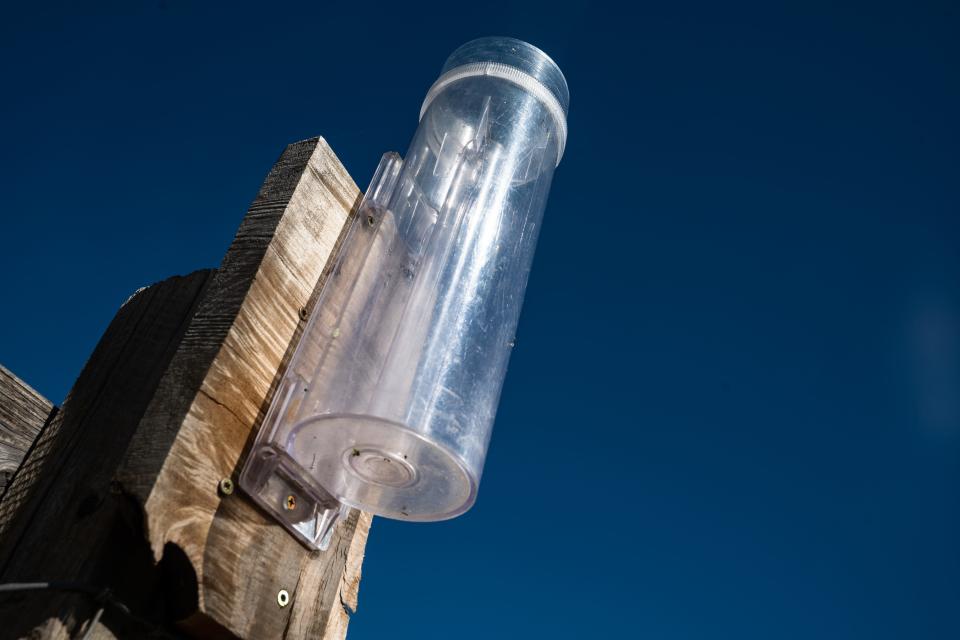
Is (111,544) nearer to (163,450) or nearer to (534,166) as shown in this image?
(163,450)

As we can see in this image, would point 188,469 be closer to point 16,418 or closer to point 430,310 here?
point 430,310

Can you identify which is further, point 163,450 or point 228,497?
point 228,497

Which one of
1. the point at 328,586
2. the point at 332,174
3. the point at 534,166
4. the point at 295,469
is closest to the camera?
the point at 295,469

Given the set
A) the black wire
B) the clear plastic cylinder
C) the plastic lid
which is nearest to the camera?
the black wire

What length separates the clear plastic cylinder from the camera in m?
1.49

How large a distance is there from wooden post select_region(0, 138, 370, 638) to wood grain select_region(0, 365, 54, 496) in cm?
61

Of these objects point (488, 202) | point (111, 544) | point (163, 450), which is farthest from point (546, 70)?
point (111, 544)

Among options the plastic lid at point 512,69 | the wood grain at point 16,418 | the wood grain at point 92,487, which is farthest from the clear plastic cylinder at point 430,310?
the wood grain at point 16,418

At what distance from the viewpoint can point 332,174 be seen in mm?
1832

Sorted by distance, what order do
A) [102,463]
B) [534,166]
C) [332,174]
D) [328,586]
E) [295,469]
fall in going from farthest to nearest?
[534,166], [332,174], [328,586], [295,469], [102,463]

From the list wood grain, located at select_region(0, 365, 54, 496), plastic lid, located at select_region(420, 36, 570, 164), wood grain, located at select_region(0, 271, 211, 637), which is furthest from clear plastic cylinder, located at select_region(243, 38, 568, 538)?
wood grain, located at select_region(0, 365, 54, 496)

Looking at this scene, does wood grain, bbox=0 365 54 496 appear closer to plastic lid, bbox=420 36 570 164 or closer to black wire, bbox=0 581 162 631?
black wire, bbox=0 581 162 631

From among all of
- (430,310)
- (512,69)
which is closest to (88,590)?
(430,310)

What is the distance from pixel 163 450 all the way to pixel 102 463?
0.53 ft
